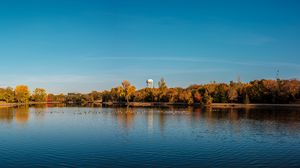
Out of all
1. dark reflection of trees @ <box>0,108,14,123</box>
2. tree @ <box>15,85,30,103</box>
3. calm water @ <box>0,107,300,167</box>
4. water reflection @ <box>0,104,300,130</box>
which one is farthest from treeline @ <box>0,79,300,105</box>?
calm water @ <box>0,107,300,167</box>

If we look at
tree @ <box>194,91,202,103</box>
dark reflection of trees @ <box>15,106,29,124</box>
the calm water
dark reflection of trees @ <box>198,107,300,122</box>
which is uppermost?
tree @ <box>194,91,202,103</box>

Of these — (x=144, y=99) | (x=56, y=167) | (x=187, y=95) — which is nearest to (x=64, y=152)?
(x=56, y=167)

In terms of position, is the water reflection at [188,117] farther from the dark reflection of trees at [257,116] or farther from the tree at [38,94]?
the tree at [38,94]

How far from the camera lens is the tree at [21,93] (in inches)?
5999

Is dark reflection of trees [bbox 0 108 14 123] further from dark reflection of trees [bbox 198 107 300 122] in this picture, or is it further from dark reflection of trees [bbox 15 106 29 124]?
dark reflection of trees [bbox 198 107 300 122]

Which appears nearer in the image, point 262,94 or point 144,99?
point 262,94

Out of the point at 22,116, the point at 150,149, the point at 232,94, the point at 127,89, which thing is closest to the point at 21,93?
the point at 127,89

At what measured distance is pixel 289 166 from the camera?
18.0 m

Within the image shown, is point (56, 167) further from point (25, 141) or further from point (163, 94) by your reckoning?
point (163, 94)

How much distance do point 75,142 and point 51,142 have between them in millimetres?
1997

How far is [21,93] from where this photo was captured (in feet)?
501

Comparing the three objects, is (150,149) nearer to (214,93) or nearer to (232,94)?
(232,94)

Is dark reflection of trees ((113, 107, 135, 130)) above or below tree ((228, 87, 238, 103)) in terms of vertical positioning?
below

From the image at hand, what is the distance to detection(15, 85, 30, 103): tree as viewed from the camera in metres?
152
